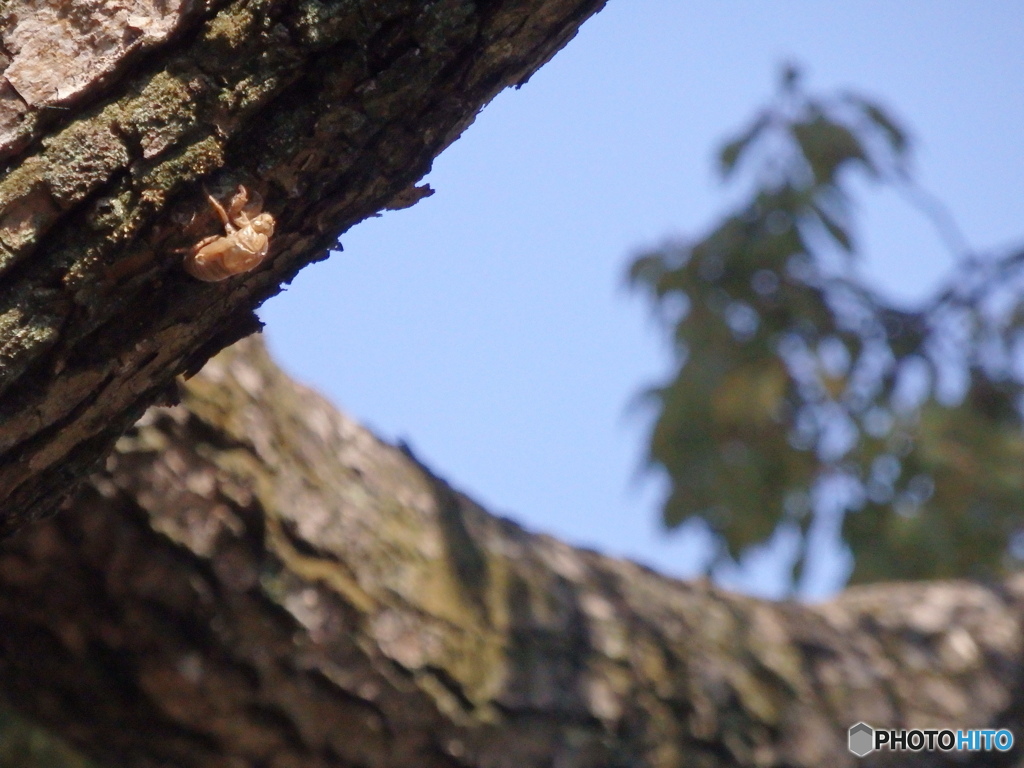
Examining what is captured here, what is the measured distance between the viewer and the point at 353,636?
2.31 metres

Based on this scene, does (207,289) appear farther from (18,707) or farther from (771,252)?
(771,252)

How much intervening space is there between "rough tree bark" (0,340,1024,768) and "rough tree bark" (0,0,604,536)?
2.82ft

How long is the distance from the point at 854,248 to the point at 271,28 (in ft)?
13.7

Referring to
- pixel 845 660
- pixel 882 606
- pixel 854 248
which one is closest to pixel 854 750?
pixel 845 660

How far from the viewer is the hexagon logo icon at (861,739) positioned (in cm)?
269

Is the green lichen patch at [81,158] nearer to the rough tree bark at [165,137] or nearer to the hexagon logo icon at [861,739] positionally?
the rough tree bark at [165,137]

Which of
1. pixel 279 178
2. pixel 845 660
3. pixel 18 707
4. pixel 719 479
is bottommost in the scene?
pixel 18 707

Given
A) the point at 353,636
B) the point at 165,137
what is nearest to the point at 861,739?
the point at 353,636

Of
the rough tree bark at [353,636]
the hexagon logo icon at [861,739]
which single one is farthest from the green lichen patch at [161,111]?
the hexagon logo icon at [861,739]

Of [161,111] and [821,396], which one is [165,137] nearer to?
[161,111]

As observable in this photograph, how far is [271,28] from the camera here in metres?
1.24

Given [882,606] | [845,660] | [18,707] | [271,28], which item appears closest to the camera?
[271,28]

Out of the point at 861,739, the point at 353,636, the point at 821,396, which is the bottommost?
the point at 353,636

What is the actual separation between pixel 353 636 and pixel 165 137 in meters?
1.31
